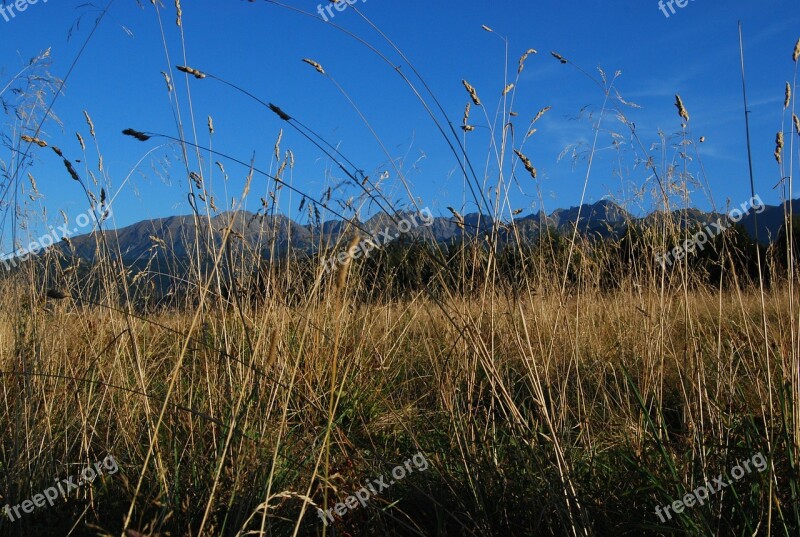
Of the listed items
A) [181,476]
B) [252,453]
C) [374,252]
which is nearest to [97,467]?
[181,476]

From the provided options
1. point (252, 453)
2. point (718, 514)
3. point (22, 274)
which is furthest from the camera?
point (22, 274)

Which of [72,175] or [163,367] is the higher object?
[72,175]

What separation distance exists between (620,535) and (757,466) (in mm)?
339

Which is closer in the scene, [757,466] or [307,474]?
[757,466]

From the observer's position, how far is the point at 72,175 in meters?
1.84

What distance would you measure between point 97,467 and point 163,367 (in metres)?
1.57

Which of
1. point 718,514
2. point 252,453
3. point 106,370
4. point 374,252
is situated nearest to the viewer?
point 718,514

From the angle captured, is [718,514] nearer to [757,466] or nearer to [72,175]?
[757,466]

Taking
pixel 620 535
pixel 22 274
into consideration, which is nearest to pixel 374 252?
pixel 22 274

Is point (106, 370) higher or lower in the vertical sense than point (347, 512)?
higher

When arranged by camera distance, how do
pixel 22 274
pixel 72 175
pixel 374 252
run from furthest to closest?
pixel 374 252
pixel 22 274
pixel 72 175

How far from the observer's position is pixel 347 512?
164 centimetres

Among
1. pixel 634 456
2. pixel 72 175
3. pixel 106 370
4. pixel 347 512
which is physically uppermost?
pixel 72 175

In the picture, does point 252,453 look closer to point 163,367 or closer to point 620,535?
point 620,535
